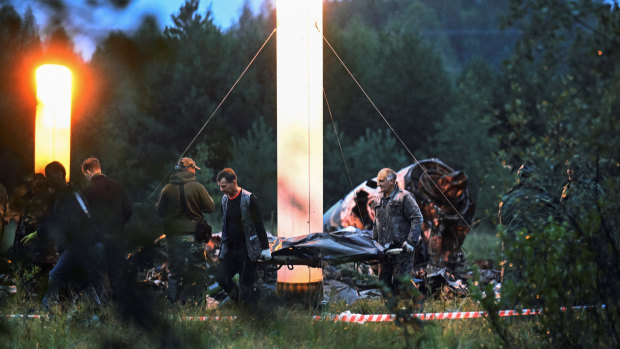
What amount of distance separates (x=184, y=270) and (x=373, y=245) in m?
5.73

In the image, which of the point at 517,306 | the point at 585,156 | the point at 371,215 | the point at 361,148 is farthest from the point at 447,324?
the point at 361,148

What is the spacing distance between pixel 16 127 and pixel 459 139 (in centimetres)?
3748

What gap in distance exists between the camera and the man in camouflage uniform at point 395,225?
7.38 metres

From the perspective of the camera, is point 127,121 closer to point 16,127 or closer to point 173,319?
point 16,127

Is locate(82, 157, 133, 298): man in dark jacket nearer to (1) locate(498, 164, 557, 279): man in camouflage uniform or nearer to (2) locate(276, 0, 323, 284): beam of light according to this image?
(1) locate(498, 164, 557, 279): man in camouflage uniform

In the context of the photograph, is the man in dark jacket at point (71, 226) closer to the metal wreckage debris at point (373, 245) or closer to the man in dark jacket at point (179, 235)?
the man in dark jacket at point (179, 235)

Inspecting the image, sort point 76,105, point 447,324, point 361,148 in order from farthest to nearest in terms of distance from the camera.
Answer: point 361,148 → point 447,324 → point 76,105

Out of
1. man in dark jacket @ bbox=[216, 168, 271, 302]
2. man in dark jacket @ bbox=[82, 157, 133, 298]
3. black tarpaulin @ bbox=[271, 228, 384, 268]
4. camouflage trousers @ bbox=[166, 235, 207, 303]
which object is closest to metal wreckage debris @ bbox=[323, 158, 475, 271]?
man in dark jacket @ bbox=[216, 168, 271, 302]

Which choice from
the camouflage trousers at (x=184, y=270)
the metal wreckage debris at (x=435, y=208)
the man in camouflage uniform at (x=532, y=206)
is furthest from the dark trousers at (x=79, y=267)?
the metal wreckage debris at (x=435, y=208)

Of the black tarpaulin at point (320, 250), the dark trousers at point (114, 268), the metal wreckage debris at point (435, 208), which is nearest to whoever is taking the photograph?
the dark trousers at point (114, 268)

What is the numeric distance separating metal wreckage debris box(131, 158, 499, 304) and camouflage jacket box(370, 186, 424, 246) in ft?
0.82

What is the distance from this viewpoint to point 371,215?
13148 millimetres

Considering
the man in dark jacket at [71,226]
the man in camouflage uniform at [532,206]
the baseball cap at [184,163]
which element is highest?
the baseball cap at [184,163]

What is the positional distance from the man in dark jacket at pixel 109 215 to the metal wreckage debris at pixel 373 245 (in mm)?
3472
